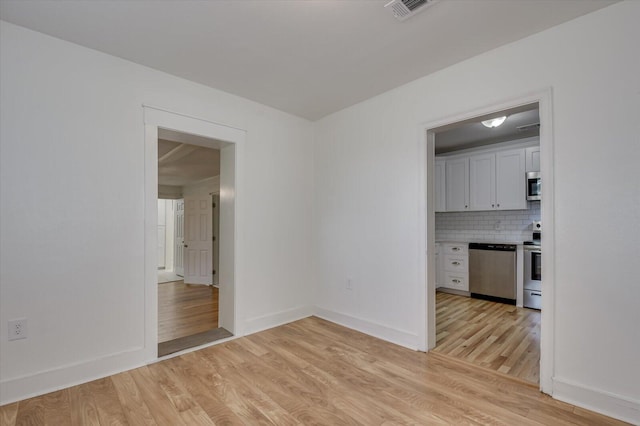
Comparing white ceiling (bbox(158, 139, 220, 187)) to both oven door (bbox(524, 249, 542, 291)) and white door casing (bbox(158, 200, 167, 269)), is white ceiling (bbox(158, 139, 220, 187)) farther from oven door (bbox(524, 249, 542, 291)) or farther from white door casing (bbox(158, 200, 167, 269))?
oven door (bbox(524, 249, 542, 291))

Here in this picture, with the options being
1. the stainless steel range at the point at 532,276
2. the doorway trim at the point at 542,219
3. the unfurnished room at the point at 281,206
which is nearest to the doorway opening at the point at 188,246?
the unfurnished room at the point at 281,206

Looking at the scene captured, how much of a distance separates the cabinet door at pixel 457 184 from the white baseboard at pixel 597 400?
381 cm

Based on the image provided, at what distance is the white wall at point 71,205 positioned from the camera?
219 cm

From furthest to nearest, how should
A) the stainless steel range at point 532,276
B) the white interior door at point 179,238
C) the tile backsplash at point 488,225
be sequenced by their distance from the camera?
the white interior door at point 179,238 < the tile backsplash at point 488,225 < the stainless steel range at point 532,276

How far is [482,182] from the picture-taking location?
211 inches

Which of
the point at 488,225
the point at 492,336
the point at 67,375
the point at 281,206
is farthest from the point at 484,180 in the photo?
the point at 67,375

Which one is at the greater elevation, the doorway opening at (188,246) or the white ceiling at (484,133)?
the white ceiling at (484,133)

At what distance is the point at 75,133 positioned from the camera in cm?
244

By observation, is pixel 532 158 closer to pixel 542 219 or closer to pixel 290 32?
pixel 542 219

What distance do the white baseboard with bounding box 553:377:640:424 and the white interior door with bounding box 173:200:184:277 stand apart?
26.7ft

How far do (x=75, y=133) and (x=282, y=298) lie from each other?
107 inches

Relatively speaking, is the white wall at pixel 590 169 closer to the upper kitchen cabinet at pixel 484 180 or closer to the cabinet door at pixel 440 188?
the upper kitchen cabinet at pixel 484 180

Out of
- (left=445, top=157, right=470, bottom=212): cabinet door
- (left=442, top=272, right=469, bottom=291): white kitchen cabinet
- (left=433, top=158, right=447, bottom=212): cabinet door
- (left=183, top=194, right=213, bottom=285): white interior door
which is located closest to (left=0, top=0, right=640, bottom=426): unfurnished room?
(left=442, top=272, right=469, bottom=291): white kitchen cabinet

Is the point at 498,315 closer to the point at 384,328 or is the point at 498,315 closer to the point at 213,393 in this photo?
the point at 384,328
